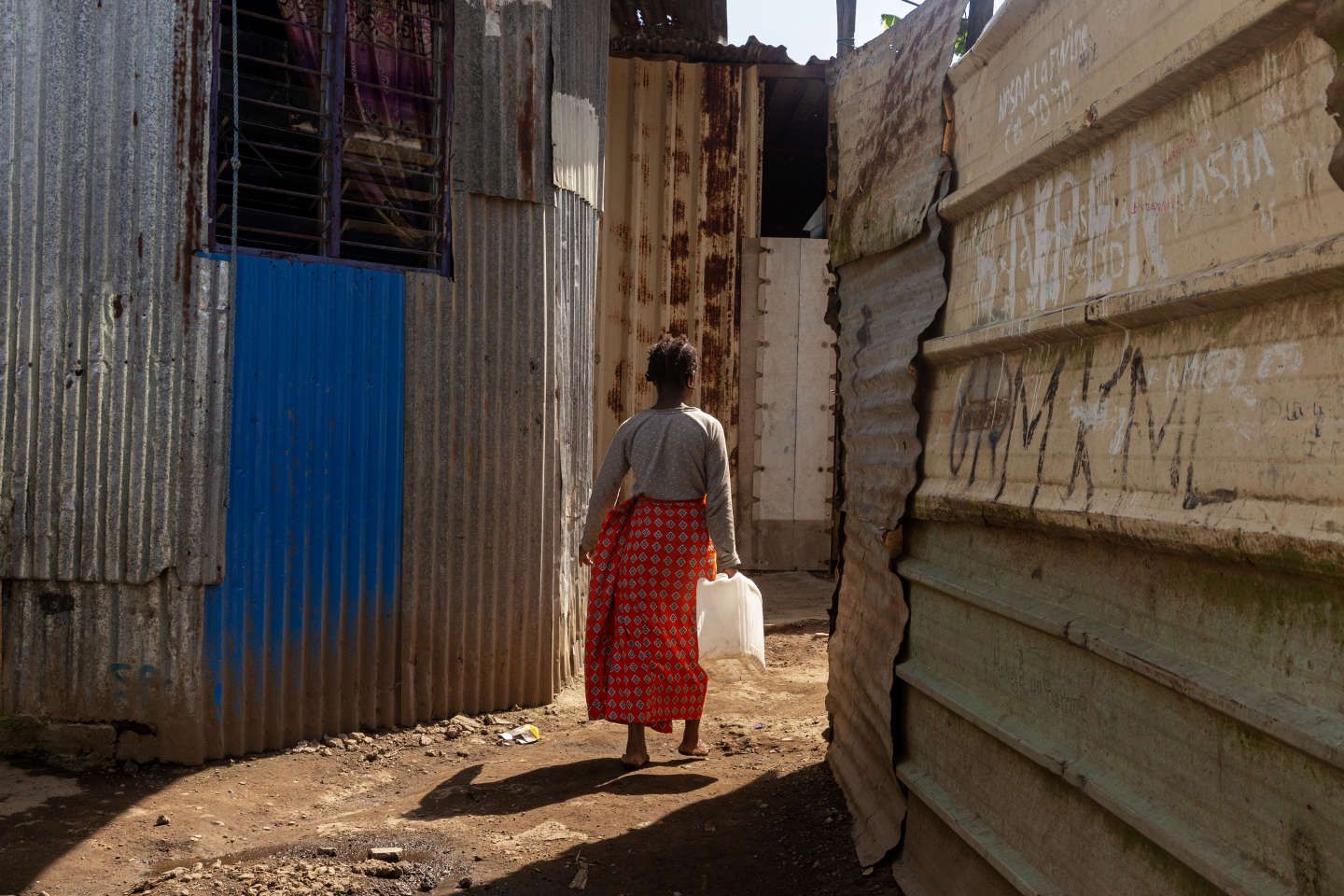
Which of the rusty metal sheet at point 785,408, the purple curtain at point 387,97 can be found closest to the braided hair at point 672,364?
the purple curtain at point 387,97

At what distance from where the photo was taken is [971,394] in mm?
2920

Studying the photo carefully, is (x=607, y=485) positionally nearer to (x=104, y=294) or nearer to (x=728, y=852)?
(x=728, y=852)

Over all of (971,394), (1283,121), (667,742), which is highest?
(1283,121)

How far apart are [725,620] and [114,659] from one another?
2275 millimetres

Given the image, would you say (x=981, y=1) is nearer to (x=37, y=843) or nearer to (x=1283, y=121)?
(x=1283, y=121)

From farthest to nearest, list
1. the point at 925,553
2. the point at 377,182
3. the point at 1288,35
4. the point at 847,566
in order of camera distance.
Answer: the point at 377,182
the point at 847,566
the point at 925,553
the point at 1288,35

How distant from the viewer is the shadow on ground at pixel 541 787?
4016mm

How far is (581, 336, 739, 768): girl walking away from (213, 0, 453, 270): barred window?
1290mm

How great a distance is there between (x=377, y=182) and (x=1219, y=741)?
406 centimetres

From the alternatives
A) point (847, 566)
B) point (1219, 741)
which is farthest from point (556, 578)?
point (1219, 741)

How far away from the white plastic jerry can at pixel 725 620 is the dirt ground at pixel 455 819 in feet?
1.52

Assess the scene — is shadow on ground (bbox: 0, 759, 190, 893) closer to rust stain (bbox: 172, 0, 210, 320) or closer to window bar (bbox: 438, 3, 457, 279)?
rust stain (bbox: 172, 0, 210, 320)

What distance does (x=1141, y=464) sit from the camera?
2043 millimetres

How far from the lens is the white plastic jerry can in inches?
176
